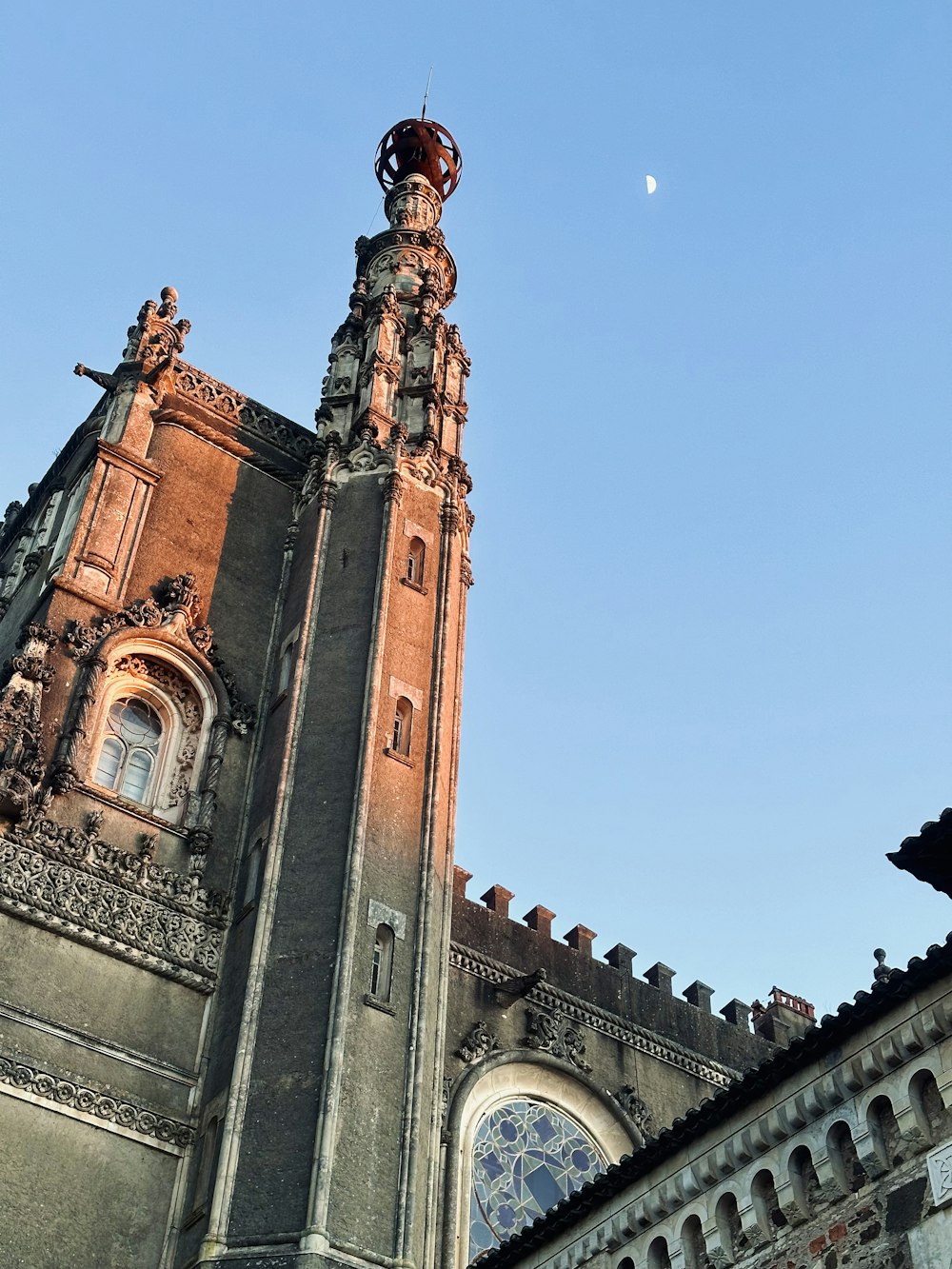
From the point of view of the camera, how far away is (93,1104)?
21500mm

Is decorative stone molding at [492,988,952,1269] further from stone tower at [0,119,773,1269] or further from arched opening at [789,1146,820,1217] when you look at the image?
stone tower at [0,119,773,1269]

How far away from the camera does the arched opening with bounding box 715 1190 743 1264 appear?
1586 centimetres

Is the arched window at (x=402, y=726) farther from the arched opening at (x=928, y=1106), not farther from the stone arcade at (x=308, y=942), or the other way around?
the arched opening at (x=928, y=1106)

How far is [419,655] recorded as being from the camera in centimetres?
2759

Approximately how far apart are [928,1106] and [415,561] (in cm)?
1625

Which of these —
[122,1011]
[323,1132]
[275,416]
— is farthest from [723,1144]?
[275,416]

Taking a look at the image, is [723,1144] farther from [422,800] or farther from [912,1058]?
[422,800]

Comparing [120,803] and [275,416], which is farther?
[275,416]

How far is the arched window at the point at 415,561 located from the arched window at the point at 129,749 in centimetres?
498

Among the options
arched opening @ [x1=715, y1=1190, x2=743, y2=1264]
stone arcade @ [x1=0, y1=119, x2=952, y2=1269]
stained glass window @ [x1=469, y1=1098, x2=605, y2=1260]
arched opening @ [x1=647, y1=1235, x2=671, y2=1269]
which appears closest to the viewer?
arched opening @ [x1=715, y1=1190, x2=743, y2=1264]

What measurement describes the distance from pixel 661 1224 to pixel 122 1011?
29.3 ft

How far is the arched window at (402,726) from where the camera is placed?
26.2 m

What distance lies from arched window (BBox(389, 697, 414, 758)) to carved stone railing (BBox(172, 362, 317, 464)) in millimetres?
7319

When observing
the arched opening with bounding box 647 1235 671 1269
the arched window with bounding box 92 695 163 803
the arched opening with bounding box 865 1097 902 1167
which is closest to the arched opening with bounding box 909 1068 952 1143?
the arched opening with bounding box 865 1097 902 1167
